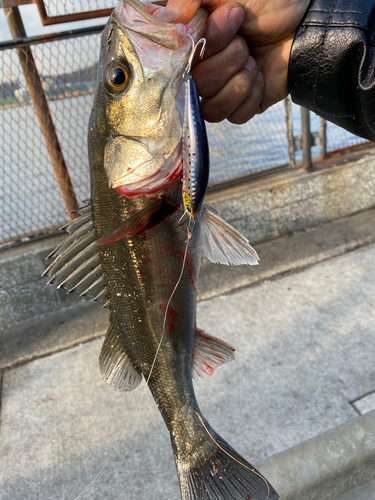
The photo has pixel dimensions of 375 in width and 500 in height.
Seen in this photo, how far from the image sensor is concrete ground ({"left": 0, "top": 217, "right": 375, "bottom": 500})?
7.09 ft

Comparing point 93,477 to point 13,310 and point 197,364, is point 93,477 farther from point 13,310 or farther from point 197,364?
point 13,310

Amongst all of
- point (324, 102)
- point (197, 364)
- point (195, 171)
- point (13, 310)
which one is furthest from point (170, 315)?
point (13, 310)

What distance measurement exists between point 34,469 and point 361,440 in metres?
1.75

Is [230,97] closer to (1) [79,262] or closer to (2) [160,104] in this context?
(2) [160,104]

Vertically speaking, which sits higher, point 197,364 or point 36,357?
point 197,364

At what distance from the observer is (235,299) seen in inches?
135

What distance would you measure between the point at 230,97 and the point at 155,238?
660 millimetres

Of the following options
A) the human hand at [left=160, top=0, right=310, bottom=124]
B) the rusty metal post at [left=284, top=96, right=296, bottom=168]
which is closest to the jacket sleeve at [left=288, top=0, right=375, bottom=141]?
the human hand at [left=160, top=0, right=310, bottom=124]

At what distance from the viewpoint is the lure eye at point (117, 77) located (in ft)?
4.53

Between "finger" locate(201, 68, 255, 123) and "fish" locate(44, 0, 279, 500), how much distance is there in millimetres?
267

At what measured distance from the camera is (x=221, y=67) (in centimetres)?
155


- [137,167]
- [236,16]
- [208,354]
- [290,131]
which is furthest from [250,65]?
[290,131]

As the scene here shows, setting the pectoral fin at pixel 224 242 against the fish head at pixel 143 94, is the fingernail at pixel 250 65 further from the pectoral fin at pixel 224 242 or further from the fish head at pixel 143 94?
the pectoral fin at pixel 224 242

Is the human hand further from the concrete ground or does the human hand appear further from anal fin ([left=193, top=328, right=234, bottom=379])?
the concrete ground
